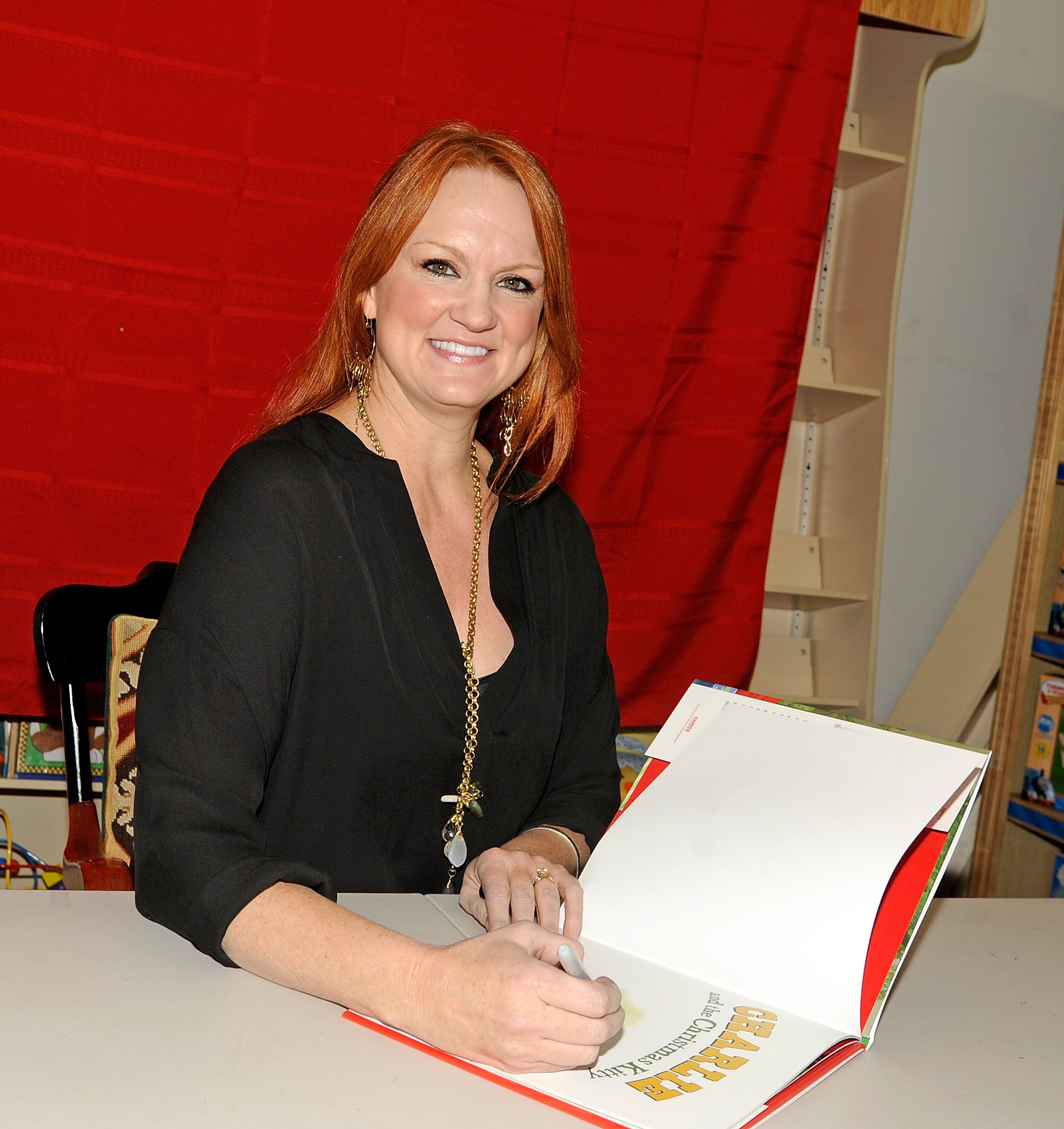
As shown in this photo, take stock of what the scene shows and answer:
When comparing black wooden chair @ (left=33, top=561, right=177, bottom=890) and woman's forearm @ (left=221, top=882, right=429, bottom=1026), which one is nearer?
woman's forearm @ (left=221, top=882, right=429, bottom=1026)

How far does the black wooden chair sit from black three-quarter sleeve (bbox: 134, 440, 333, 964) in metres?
0.58

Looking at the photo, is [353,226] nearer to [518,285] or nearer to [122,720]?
[518,285]

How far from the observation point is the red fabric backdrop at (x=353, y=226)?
208 cm

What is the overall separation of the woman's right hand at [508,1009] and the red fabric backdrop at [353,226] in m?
1.54

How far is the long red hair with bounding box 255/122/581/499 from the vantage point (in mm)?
1355

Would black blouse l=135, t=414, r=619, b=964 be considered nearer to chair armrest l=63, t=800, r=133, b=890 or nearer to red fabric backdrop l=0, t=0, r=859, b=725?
chair armrest l=63, t=800, r=133, b=890

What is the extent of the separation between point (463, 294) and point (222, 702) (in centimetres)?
57

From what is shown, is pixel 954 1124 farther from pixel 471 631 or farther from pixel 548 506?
pixel 548 506

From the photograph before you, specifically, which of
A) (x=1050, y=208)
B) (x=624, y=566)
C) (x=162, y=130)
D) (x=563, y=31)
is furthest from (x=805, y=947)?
(x=1050, y=208)

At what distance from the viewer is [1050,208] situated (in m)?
3.17

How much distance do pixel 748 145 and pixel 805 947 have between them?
2.01 metres

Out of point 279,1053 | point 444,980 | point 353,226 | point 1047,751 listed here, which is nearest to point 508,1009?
point 444,980

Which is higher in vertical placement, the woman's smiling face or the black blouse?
the woman's smiling face

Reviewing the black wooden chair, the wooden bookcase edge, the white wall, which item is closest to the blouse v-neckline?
the black wooden chair
